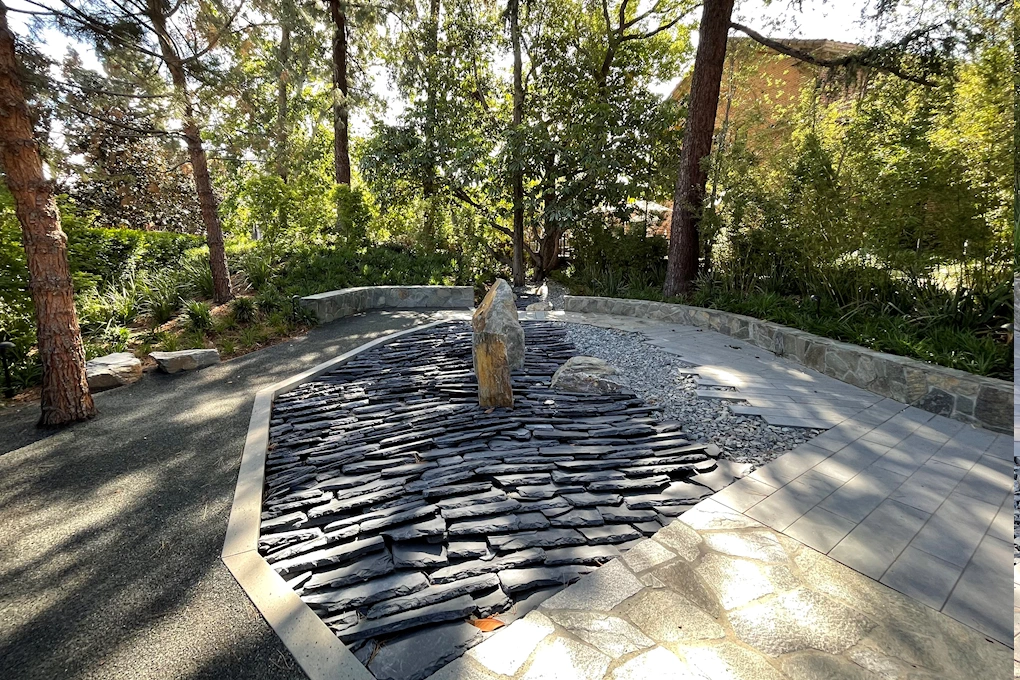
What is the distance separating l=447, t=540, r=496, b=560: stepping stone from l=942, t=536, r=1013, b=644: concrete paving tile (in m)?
2.03

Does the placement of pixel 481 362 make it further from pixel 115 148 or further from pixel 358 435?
pixel 115 148

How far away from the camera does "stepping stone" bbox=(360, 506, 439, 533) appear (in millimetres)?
2570

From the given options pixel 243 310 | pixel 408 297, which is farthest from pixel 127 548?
pixel 408 297

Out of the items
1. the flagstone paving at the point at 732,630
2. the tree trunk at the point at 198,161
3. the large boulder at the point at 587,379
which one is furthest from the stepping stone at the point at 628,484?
the tree trunk at the point at 198,161

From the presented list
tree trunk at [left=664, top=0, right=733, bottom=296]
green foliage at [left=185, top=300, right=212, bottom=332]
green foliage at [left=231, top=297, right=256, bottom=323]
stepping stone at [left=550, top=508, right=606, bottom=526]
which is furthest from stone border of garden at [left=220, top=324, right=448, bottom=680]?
tree trunk at [left=664, top=0, right=733, bottom=296]

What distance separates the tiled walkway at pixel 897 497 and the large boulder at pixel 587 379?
99 centimetres

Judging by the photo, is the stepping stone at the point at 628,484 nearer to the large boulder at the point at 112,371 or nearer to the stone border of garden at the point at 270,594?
the stone border of garden at the point at 270,594

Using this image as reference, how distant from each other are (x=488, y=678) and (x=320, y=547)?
1.25 metres

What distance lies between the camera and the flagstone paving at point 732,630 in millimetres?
1677

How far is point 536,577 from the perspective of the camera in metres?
2.16

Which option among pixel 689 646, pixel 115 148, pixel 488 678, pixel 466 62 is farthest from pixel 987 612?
pixel 115 148

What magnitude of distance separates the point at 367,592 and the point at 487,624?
607 millimetres

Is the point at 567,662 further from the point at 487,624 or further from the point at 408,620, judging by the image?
the point at 408,620

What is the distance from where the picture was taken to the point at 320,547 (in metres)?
2.48
